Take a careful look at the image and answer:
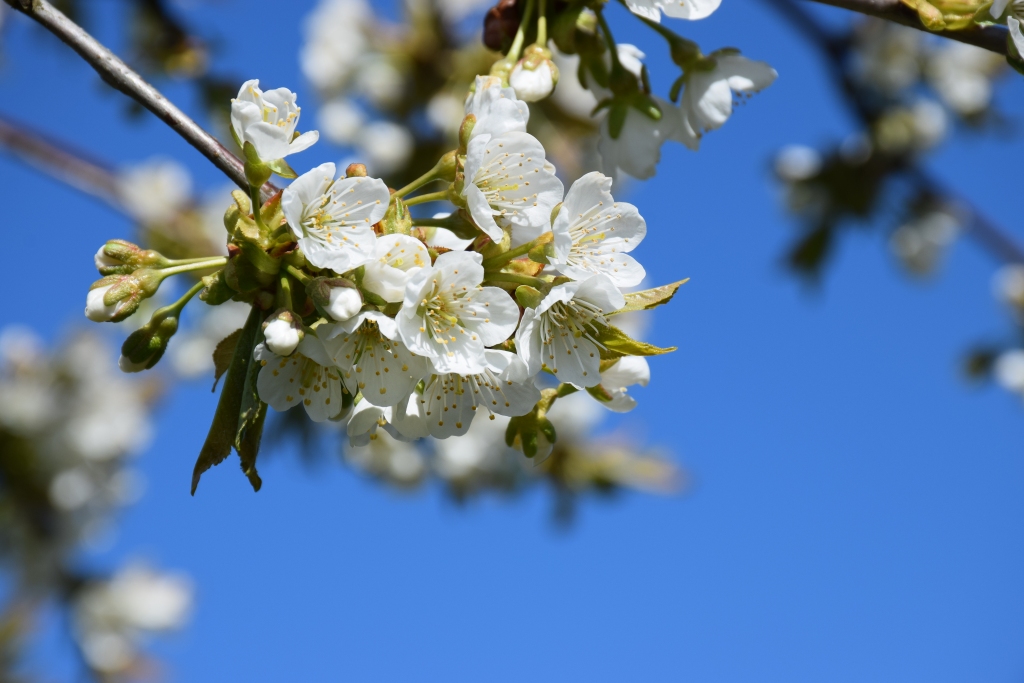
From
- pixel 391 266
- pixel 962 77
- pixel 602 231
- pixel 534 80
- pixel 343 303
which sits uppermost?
pixel 962 77

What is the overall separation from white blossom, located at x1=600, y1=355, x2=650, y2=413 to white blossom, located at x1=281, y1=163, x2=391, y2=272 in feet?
1.70

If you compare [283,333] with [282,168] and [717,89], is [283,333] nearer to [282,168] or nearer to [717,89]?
[282,168]

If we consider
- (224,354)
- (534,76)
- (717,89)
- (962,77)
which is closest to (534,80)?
(534,76)

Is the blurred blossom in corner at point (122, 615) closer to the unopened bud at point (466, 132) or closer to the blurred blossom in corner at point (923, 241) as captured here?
the unopened bud at point (466, 132)

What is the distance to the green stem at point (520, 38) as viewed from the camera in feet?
6.20

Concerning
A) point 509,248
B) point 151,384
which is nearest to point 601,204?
point 509,248

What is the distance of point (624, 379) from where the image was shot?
5.46 feet

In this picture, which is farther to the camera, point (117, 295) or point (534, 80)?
point (534, 80)

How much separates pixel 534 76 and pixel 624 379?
658 millimetres

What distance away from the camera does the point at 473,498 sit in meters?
6.64

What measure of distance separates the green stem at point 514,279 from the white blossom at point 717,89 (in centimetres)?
84

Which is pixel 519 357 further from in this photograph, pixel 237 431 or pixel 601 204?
pixel 237 431

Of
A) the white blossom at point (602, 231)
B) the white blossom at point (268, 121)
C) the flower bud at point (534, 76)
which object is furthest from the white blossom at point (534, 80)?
the white blossom at point (268, 121)

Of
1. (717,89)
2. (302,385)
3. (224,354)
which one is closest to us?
(302,385)
